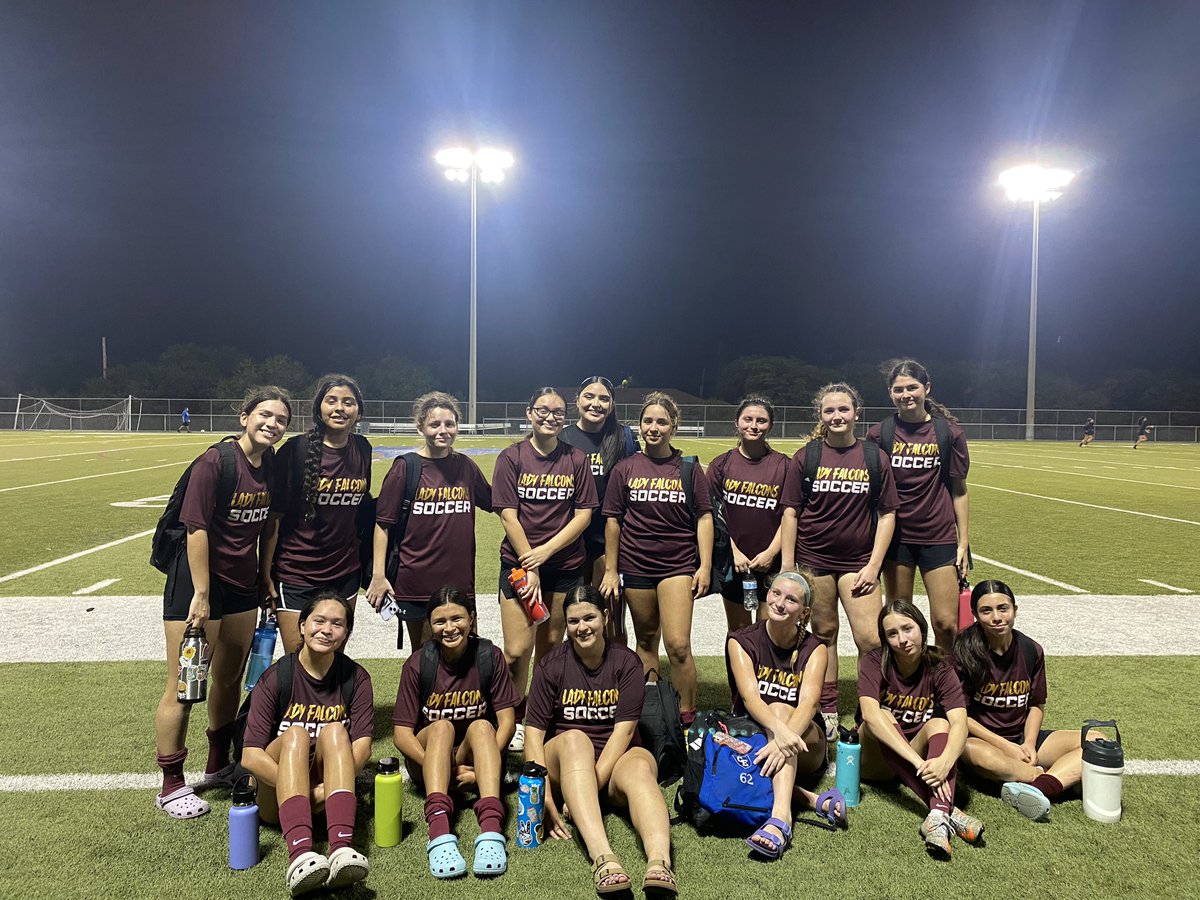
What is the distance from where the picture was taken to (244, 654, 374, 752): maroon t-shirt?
3.20 metres

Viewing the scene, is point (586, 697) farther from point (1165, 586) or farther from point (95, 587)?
point (1165, 586)

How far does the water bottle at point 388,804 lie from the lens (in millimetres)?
3020

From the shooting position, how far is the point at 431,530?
3996mm

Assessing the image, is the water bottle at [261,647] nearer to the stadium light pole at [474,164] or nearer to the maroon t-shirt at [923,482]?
the maroon t-shirt at [923,482]

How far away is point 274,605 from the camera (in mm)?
3805

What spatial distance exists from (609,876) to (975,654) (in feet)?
6.92

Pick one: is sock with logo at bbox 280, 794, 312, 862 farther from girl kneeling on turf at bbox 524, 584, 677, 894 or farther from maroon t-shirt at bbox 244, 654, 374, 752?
girl kneeling on turf at bbox 524, 584, 677, 894

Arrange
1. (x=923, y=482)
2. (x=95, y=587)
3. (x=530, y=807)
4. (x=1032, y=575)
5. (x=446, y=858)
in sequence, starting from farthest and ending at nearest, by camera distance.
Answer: (x=1032, y=575), (x=95, y=587), (x=923, y=482), (x=530, y=807), (x=446, y=858)

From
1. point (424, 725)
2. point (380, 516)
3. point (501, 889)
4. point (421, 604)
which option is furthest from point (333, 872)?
point (380, 516)

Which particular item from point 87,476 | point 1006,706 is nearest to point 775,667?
point 1006,706

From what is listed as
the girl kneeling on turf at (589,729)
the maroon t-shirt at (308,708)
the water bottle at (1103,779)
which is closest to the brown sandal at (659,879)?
the girl kneeling on turf at (589,729)

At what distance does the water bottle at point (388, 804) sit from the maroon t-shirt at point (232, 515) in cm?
120

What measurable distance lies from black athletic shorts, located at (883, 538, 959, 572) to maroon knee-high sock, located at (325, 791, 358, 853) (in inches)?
127

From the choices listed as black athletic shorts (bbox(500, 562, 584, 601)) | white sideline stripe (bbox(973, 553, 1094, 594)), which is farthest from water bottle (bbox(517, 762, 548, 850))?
white sideline stripe (bbox(973, 553, 1094, 594))
